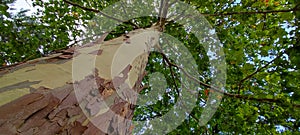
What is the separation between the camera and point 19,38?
3838 millimetres

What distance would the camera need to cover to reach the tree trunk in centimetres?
83

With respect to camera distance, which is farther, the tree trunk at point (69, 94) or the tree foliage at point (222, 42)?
the tree foliage at point (222, 42)

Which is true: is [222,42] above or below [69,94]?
above

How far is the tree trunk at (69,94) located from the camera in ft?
2.72

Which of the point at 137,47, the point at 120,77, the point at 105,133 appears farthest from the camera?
the point at 137,47

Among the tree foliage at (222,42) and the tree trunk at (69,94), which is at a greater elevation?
the tree foliage at (222,42)

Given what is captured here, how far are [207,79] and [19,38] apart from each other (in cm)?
377

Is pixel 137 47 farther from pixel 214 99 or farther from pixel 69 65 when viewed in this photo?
pixel 214 99

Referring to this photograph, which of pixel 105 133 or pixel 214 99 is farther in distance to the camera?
pixel 214 99

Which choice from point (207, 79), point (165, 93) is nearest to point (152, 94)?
point (165, 93)

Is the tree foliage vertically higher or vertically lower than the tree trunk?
higher

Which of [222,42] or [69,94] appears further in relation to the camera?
[222,42]

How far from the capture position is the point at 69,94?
1.05m

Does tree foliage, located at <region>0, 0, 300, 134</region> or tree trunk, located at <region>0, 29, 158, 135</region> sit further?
tree foliage, located at <region>0, 0, 300, 134</region>
